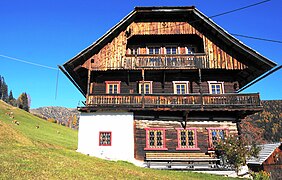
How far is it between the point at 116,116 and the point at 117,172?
291 inches

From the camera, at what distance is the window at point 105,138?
19.9 m

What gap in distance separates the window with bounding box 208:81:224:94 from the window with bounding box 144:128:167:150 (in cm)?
592

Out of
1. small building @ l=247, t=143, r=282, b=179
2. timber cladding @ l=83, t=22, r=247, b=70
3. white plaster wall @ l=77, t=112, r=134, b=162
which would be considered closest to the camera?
white plaster wall @ l=77, t=112, r=134, b=162

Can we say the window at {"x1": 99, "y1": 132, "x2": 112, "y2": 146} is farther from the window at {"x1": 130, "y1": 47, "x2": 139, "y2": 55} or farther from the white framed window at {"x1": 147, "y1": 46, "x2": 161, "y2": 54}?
the white framed window at {"x1": 147, "y1": 46, "x2": 161, "y2": 54}

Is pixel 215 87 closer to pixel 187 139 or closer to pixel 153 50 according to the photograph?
pixel 187 139

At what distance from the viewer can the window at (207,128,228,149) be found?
811 inches

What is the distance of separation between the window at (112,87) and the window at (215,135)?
8.61 meters

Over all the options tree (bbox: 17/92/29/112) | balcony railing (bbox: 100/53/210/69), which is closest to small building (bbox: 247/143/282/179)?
balcony railing (bbox: 100/53/210/69)

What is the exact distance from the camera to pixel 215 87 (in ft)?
74.5

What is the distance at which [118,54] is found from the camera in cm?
2233

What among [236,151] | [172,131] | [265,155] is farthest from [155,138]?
[265,155]

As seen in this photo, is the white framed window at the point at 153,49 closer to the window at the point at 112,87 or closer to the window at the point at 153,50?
the window at the point at 153,50

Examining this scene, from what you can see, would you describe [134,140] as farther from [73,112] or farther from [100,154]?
[73,112]

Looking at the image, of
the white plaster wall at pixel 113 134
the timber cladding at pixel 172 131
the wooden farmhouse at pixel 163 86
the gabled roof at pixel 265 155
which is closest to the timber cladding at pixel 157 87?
the wooden farmhouse at pixel 163 86
